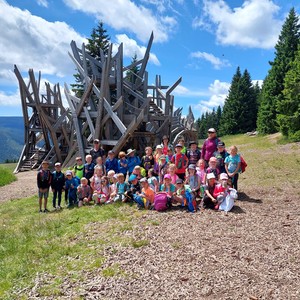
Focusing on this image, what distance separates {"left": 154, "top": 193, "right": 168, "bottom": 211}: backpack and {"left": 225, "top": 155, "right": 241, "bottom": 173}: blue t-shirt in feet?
6.71

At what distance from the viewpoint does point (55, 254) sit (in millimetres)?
5492

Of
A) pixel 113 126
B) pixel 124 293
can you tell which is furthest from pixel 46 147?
pixel 124 293

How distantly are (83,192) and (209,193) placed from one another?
375 cm

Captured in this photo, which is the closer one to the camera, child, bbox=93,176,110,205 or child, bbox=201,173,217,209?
child, bbox=201,173,217,209

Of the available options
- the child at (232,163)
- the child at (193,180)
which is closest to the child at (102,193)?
the child at (193,180)

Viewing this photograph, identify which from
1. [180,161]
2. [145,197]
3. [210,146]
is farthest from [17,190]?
[210,146]

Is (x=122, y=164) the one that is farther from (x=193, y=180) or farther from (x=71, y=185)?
(x=193, y=180)

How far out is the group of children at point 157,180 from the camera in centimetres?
795

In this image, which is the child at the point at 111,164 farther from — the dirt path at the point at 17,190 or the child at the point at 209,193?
the dirt path at the point at 17,190

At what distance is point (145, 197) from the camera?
809 centimetres

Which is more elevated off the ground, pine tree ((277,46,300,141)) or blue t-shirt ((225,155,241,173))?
pine tree ((277,46,300,141))

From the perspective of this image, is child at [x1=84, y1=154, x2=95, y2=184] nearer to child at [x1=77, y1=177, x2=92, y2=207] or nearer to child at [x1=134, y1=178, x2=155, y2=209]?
child at [x1=77, y1=177, x2=92, y2=207]

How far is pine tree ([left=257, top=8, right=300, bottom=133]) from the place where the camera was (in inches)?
1410

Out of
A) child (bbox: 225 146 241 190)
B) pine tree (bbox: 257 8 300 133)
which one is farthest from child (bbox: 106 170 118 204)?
Answer: pine tree (bbox: 257 8 300 133)
